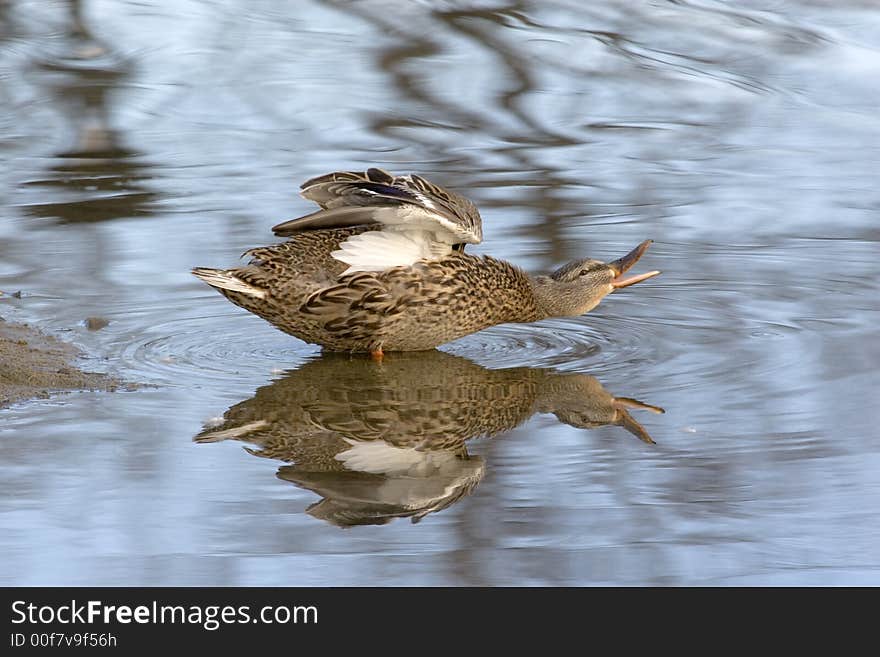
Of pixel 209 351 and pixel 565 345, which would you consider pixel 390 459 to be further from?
pixel 565 345

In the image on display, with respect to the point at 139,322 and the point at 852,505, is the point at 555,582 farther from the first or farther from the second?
the point at 139,322

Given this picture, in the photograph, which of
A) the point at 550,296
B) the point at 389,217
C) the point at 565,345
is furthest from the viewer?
the point at 550,296

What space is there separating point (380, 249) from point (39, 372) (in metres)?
1.61

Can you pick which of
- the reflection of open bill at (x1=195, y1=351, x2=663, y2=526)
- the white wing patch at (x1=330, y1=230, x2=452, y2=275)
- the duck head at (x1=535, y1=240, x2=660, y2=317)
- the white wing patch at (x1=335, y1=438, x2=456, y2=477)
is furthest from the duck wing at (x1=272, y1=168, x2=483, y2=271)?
the white wing patch at (x1=335, y1=438, x2=456, y2=477)

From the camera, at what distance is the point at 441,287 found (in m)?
7.47

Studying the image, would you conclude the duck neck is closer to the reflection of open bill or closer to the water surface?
the water surface

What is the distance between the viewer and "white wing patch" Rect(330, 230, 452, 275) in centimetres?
735

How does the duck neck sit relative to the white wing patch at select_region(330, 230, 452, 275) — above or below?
below

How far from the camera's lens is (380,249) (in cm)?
737

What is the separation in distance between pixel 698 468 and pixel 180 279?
Result: 3.80 meters

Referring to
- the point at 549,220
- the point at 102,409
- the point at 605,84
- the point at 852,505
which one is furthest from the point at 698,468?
the point at 605,84

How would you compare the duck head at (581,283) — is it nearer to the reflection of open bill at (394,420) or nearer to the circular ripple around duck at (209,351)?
the reflection of open bill at (394,420)

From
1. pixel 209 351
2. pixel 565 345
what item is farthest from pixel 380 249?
pixel 565 345

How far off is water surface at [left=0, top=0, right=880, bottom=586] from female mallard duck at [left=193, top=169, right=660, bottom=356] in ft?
0.72
